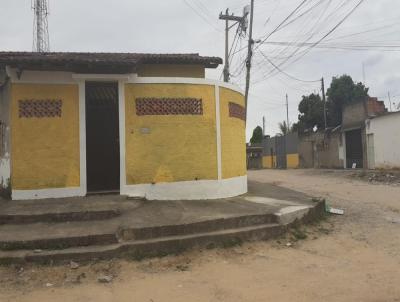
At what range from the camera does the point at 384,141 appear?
25.8 meters

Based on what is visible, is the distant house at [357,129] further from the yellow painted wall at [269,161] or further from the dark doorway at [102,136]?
the dark doorway at [102,136]

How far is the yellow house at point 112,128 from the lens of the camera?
8906 millimetres

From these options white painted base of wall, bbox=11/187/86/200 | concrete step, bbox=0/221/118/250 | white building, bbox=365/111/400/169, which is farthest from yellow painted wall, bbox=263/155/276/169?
concrete step, bbox=0/221/118/250

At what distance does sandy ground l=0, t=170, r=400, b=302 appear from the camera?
16.7 ft

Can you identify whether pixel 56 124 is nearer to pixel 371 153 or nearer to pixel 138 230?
pixel 138 230

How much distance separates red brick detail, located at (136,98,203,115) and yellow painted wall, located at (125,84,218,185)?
9 centimetres

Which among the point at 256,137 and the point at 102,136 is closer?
the point at 102,136

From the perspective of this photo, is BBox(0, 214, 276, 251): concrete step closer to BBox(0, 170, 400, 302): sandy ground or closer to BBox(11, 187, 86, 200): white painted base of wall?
BBox(0, 170, 400, 302): sandy ground

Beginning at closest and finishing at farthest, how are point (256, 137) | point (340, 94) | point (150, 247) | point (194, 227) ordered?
1. point (150, 247)
2. point (194, 227)
3. point (340, 94)
4. point (256, 137)

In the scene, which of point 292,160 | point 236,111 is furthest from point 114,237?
point 292,160

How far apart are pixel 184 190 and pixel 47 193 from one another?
2.88m

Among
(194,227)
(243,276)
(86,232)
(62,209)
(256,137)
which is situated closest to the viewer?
(243,276)

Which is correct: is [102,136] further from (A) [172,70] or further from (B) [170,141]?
(A) [172,70]

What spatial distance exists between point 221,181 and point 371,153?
20.1 meters
